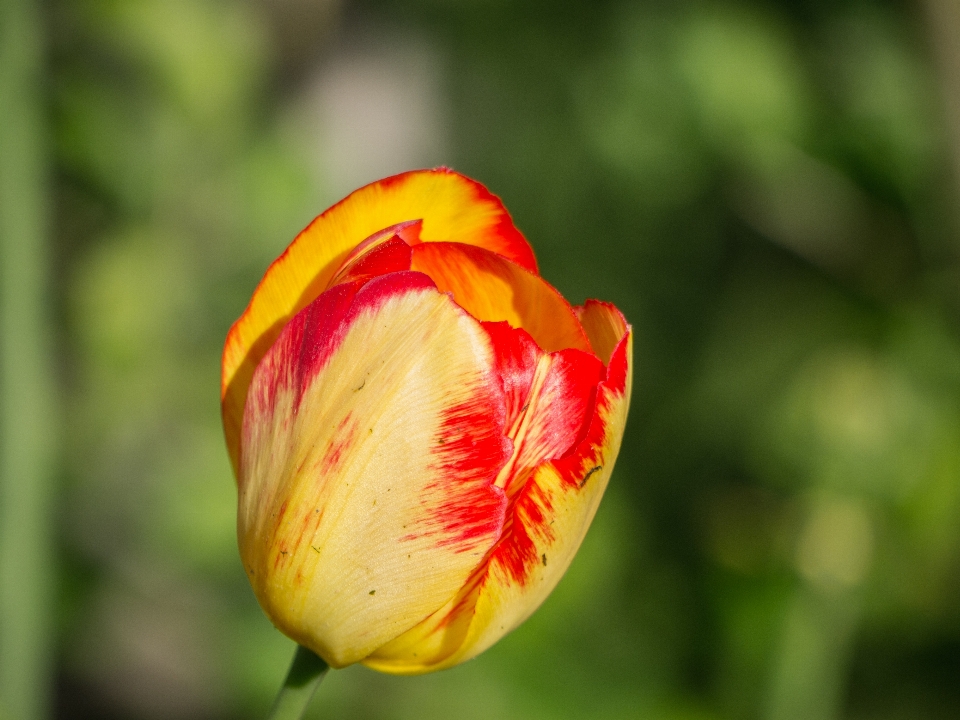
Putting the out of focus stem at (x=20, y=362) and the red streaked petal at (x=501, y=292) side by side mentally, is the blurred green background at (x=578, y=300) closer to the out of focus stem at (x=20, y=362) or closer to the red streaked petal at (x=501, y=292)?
the out of focus stem at (x=20, y=362)

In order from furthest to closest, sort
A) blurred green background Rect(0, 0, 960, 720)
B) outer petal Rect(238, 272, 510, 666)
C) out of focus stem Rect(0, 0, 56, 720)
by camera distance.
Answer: blurred green background Rect(0, 0, 960, 720) → out of focus stem Rect(0, 0, 56, 720) → outer petal Rect(238, 272, 510, 666)

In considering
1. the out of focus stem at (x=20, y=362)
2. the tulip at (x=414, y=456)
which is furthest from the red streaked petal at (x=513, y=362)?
the out of focus stem at (x=20, y=362)

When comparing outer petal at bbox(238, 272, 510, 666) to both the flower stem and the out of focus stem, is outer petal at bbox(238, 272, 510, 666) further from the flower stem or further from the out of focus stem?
the out of focus stem

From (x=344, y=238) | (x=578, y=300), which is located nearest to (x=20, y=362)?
(x=344, y=238)

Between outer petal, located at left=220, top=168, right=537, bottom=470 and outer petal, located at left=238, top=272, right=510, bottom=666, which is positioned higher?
outer petal, located at left=220, top=168, right=537, bottom=470

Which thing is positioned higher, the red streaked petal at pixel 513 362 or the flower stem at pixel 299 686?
the red streaked petal at pixel 513 362

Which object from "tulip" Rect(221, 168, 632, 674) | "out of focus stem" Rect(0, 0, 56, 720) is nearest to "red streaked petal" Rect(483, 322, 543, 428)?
"tulip" Rect(221, 168, 632, 674)

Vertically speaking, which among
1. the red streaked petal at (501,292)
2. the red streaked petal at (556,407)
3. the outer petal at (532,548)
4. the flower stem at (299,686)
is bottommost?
the flower stem at (299,686)

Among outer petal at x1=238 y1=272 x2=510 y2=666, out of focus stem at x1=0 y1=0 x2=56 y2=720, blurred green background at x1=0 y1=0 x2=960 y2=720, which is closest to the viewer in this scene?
outer petal at x1=238 y1=272 x2=510 y2=666
